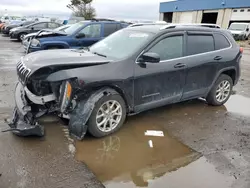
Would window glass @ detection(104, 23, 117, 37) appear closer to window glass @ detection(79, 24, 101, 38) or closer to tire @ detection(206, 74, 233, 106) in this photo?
window glass @ detection(79, 24, 101, 38)

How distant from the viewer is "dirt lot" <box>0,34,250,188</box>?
2916mm

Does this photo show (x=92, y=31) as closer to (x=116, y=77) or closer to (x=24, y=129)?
(x=116, y=77)

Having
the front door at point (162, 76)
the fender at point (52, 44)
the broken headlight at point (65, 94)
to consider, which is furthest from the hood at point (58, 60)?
the fender at point (52, 44)

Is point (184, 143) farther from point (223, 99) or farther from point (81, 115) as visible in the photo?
point (223, 99)

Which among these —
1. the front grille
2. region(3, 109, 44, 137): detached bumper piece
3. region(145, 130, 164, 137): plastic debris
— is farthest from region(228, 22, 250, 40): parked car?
region(3, 109, 44, 137): detached bumper piece

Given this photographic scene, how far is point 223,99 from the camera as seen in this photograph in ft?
18.7

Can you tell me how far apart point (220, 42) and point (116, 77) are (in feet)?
9.31

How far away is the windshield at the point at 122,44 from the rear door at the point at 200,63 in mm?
1021

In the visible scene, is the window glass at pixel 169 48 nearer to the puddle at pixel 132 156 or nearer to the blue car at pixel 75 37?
the puddle at pixel 132 156

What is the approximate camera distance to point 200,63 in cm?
Answer: 488

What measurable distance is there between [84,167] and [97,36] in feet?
23.4

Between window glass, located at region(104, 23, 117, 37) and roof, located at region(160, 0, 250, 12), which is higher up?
roof, located at region(160, 0, 250, 12)

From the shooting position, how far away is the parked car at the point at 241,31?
2669 centimetres

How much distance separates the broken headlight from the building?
34.4m
